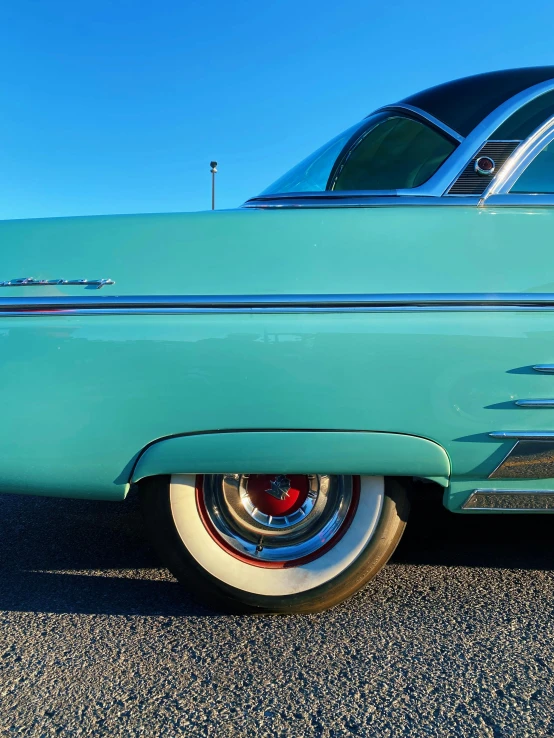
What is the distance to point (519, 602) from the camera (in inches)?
72.1

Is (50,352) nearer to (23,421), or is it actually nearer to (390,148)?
(23,421)

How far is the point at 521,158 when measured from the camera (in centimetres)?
173

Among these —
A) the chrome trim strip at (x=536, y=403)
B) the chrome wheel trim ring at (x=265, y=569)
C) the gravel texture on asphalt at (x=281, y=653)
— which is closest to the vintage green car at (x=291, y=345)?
the chrome trim strip at (x=536, y=403)

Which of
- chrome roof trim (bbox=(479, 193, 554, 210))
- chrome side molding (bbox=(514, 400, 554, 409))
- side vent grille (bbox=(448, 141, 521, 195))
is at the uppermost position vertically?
side vent grille (bbox=(448, 141, 521, 195))

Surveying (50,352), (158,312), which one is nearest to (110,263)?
(158,312)

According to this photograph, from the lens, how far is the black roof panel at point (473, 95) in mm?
1825

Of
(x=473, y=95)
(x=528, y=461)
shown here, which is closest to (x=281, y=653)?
(x=528, y=461)

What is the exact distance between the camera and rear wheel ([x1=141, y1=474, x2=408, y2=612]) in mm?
1733

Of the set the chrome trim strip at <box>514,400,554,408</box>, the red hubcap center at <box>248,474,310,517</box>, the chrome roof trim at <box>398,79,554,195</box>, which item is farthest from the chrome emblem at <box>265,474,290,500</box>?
the chrome roof trim at <box>398,79,554,195</box>

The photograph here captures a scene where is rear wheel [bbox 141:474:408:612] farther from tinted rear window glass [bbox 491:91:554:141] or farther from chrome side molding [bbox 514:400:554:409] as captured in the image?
tinted rear window glass [bbox 491:91:554:141]

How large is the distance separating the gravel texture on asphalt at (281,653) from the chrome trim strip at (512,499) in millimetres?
401

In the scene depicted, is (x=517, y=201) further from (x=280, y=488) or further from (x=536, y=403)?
(x=280, y=488)

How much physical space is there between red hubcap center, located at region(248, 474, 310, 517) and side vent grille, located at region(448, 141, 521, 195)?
1.07m

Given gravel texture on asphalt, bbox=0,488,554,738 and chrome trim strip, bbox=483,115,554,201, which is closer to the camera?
gravel texture on asphalt, bbox=0,488,554,738
